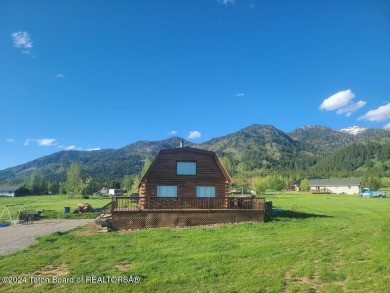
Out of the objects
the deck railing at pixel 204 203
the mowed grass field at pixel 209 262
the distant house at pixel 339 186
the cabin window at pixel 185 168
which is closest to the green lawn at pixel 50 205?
the deck railing at pixel 204 203

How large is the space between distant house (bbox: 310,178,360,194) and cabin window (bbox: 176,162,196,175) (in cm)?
10439

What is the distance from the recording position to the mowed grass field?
10555 millimetres

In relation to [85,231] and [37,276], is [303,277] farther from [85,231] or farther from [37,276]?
[85,231]

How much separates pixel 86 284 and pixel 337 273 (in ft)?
27.9

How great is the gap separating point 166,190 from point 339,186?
124731 mm

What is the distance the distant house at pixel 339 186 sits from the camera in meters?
127

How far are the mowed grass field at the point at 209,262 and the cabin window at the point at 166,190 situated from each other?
779 centimetres

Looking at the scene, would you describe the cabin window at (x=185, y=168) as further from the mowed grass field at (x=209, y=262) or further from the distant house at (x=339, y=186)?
the distant house at (x=339, y=186)

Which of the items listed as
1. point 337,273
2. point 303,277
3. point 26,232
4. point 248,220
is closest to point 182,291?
point 303,277

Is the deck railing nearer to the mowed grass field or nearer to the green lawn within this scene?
the mowed grass field

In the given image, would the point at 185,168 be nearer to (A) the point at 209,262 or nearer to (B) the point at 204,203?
(B) the point at 204,203

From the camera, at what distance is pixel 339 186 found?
446ft

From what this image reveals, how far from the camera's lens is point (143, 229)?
77.2 feet

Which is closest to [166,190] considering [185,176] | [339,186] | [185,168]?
[185,176]
